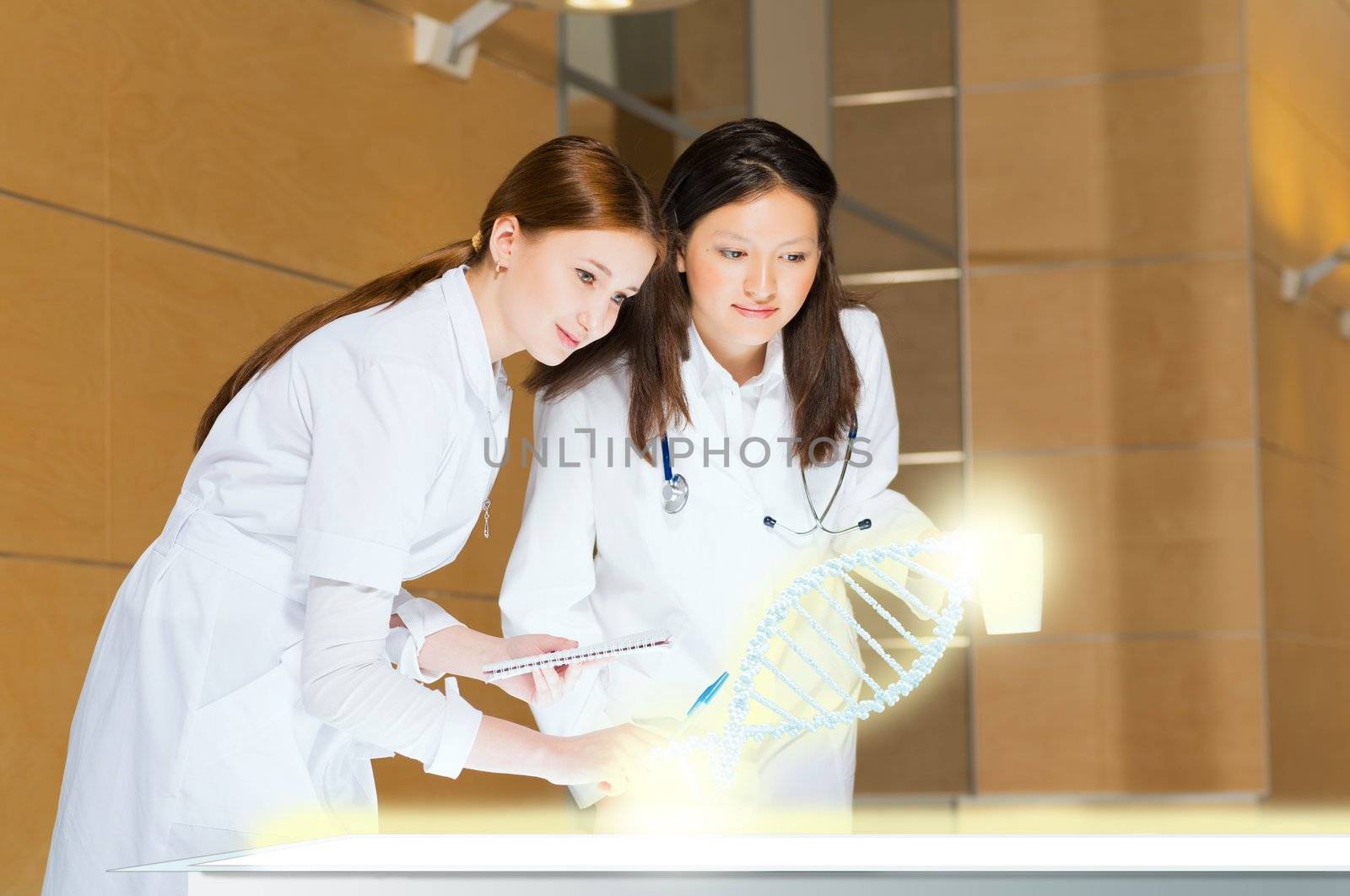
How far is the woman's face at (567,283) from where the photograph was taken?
1332 millimetres

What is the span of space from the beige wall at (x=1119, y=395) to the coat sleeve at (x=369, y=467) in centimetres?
366

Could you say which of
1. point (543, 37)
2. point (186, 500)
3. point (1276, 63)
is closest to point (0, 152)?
point (186, 500)

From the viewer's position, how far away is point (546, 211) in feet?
4.38

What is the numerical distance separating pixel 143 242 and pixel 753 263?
113 cm

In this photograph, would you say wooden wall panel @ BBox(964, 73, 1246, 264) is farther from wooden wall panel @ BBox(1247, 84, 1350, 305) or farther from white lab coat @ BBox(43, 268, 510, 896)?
white lab coat @ BBox(43, 268, 510, 896)

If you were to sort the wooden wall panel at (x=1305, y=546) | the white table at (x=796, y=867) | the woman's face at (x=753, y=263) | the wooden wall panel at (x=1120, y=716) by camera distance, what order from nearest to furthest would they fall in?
the white table at (x=796, y=867) < the woman's face at (x=753, y=263) < the wooden wall panel at (x=1120, y=716) < the wooden wall panel at (x=1305, y=546)

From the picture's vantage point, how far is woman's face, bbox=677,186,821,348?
1553 mm

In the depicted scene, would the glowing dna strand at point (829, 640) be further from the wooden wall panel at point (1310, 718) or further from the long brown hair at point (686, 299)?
the wooden wall panel at point (1310, 718)

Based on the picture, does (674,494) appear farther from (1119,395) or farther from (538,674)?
(1119,395)

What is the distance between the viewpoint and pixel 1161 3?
4.71m

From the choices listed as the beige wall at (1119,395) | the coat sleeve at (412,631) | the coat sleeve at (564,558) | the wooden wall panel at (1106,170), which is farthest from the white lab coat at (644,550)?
the wooden wall panel at (1106,170)

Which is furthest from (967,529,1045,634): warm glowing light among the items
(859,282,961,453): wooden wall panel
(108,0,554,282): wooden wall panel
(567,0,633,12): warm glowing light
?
(859,282,961,453): wooden wall panel

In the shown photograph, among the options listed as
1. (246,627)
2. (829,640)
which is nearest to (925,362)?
(829,640)

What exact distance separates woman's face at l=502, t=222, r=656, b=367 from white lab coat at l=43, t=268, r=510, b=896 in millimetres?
45
